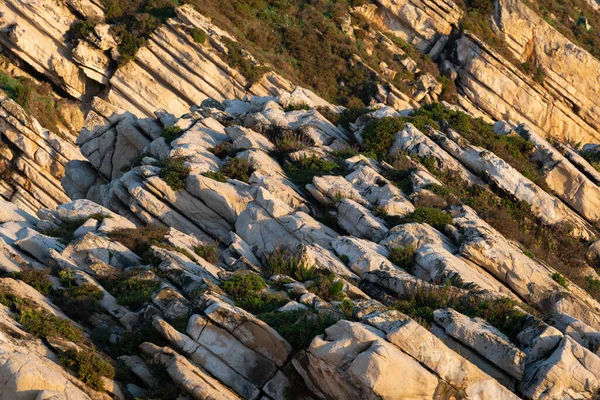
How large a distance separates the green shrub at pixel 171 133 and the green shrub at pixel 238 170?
3.48 metres

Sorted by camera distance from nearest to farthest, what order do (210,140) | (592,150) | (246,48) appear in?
(210,140), (592,150), (246,48)

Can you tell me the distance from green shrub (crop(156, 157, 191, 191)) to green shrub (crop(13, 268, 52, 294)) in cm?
618

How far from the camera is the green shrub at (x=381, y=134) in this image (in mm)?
25625

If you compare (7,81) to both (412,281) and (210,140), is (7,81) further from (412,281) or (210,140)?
(412,281)

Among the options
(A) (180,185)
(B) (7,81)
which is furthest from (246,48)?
(A) (180,185)

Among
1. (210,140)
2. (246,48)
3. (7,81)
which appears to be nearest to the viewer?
(210,140)

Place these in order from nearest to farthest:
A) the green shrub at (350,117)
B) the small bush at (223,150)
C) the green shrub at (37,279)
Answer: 1. the green shrub at (37,279)
2. the small bush at (223,150)
3. the green shrub at (350,117)

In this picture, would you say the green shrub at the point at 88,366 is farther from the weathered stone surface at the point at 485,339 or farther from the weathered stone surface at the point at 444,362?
the weathered stone surface at the point at 485,339

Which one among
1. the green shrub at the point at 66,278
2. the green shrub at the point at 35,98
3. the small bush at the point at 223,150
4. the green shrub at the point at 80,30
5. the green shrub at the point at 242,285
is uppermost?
the green shrub at the point at 242,285

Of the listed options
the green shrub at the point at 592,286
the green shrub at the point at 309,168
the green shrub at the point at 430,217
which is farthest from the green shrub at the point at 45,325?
the green shrub at the point at 592,286

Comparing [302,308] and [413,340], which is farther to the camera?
[302,308]

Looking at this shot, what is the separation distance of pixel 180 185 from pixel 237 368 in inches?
362

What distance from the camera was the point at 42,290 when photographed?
613 inches

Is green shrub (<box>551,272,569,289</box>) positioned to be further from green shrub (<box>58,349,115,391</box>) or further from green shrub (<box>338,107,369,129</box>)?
green shrub (<box>58,349,115,391</box>)
